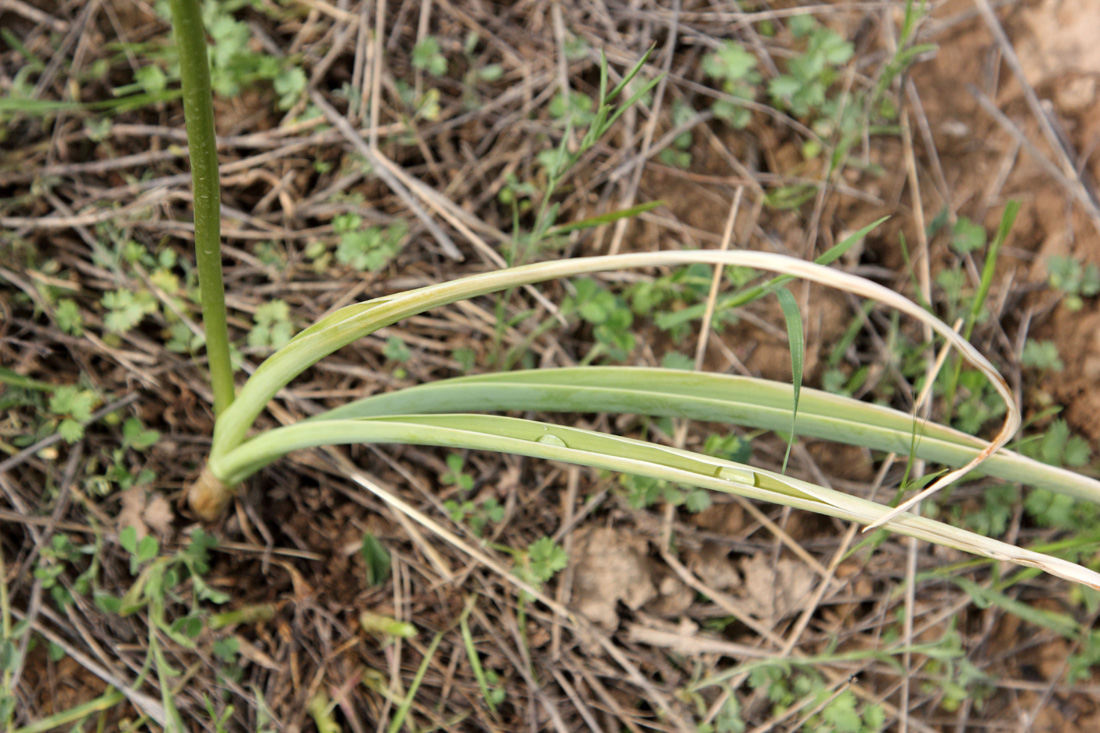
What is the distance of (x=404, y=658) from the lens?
4.25 ft

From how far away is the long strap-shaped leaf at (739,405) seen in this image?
0.89m

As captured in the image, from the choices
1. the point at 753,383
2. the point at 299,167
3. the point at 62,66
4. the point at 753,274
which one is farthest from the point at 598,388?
the point at 62,66

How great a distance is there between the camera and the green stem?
701 mm

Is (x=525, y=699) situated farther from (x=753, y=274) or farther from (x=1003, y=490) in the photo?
(x=1003, y=490)

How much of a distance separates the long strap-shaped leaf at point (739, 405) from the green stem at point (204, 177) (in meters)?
0.37

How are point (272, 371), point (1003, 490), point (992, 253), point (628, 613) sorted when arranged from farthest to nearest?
point (1003, 490) → point (628, 613) → point (992, 253) → point (272, 371)

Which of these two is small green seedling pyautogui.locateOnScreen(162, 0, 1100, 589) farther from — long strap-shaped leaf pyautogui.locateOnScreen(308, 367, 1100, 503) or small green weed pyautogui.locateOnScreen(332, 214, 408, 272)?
small green weed pyautogui.locateOnScreen(332, 214, 408, 272)

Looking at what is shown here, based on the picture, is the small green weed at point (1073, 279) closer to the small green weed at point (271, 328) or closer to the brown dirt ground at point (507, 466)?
the brown dirt ground at point (507, 466)

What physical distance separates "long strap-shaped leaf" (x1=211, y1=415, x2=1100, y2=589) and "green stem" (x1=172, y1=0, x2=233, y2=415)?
28 cm

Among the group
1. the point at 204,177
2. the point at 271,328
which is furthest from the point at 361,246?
the point at 204,177

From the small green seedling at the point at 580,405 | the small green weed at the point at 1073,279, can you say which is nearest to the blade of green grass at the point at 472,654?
A: the small green seedling at the point at 580,405

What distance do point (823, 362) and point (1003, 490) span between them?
514 millimetres

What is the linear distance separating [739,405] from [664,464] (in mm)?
196

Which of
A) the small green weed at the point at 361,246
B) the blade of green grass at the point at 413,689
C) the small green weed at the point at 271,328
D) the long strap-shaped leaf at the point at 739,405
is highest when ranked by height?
the small green weed at the point at 361,246
